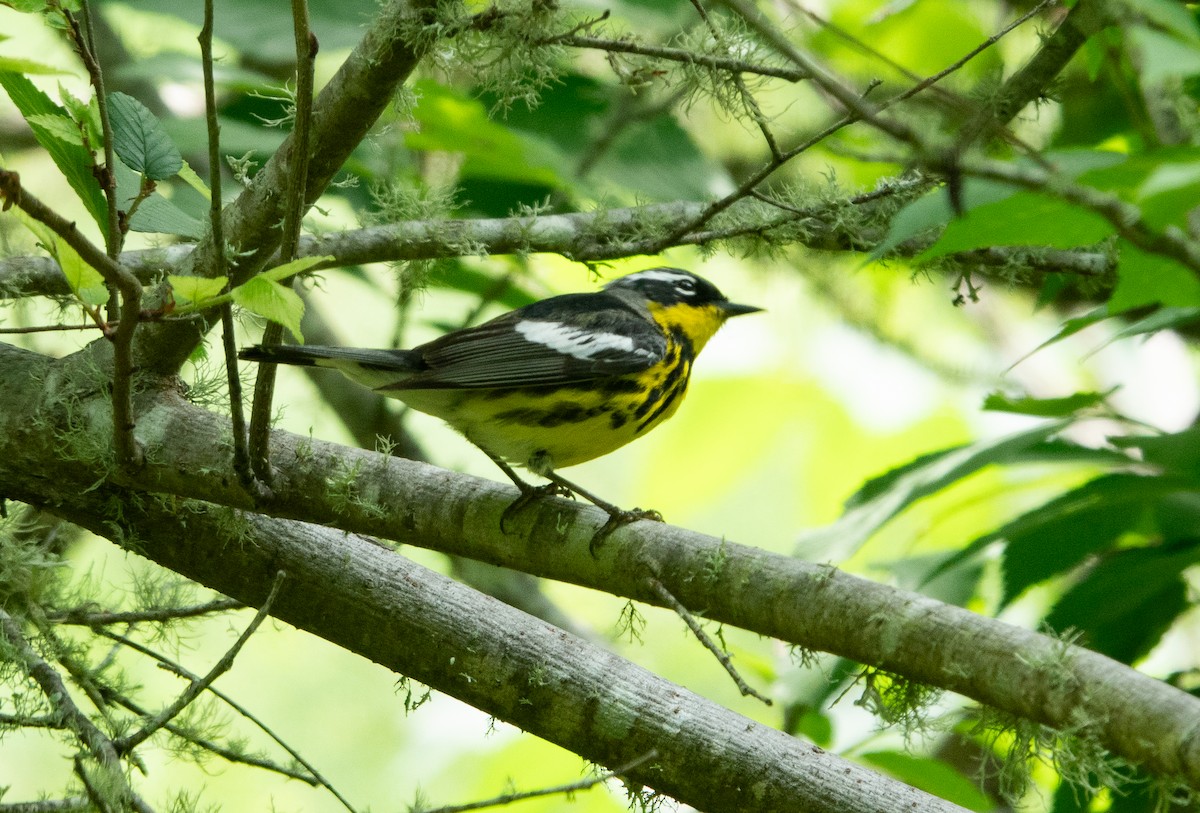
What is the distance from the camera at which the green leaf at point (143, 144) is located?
2100 millimetres

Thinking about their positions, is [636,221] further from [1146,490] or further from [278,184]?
[1146,490]

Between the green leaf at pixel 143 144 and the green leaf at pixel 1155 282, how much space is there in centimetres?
159

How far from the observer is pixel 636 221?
2.93m

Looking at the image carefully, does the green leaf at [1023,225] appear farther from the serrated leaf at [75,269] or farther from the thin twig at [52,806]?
the thin twig at [52,806]

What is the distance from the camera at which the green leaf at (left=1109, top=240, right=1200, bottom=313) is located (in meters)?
1.60

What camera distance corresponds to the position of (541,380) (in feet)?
12.3

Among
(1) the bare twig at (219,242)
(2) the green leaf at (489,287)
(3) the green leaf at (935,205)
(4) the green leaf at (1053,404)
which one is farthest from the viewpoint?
(2) the green leaf at (489,287)

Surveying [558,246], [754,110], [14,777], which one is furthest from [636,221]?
[14,777]

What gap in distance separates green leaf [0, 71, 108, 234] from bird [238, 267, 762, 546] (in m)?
1.41

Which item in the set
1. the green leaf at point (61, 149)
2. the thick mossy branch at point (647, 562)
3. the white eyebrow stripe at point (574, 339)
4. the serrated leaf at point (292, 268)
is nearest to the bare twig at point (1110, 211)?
the thick mossy branch at point (647, 562)

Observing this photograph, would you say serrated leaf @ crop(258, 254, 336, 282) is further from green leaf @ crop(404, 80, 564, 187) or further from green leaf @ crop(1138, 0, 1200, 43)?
green leaf @ crop(404, 80, 564, 187)

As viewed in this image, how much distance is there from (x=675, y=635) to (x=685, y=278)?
7.10 feet

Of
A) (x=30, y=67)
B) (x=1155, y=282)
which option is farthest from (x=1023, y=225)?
(x=30, y=67)

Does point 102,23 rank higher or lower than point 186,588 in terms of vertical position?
higher
